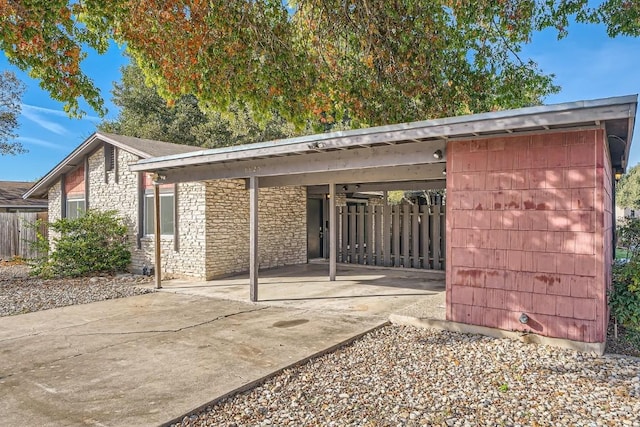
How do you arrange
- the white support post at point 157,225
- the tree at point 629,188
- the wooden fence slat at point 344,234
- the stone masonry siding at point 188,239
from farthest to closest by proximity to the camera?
the tree at point 629,188
the wooden fence slat at point 344,234
the stone masonry siding at point 188,239
the white support post at point 157,225

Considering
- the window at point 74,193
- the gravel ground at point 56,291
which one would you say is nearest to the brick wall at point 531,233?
the gravel ground at point 56,291

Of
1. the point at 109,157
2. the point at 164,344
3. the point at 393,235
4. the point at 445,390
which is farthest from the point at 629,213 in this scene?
the point at 164,344

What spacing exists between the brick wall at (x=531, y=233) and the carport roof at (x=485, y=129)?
0.88 ft

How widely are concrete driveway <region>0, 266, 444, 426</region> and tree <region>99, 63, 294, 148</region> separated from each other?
12.7m

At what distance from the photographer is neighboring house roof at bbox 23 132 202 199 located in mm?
11242

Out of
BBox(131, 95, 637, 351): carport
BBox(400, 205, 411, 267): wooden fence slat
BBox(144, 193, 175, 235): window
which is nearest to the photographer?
BBox(131, 95, 637, 351): carport

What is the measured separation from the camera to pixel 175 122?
20859 mm

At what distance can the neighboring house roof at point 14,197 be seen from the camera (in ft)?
61.6

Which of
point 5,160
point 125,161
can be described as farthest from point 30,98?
point 125,161

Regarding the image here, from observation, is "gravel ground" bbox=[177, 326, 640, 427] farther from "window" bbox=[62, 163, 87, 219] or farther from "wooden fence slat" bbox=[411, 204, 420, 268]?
"window" bbox=[62, 163, 87, 219]

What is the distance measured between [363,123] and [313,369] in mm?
6997

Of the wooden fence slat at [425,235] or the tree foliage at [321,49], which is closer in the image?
the tree foliage at [321,49]

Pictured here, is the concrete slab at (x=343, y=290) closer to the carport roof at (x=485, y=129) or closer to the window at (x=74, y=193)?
the carport roof at (x=485, y=129)

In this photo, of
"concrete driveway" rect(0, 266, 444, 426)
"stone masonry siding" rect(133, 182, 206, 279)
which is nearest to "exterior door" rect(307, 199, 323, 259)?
"stone masonry siding" rect(133, 182, 206, 279)
